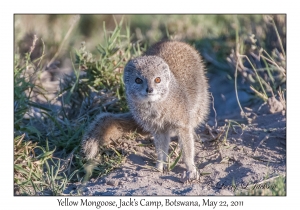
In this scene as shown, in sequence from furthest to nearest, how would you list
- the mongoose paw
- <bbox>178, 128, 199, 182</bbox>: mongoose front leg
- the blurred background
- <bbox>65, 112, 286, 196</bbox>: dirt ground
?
the blurred background < <bbox>178, 128, 199, 182</bbox>: mongoose front leg < the mongoose paw < <bbox>65, 112, 286, 196</bbox>: dirt ground

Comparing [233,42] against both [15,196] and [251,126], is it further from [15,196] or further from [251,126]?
[15,196]

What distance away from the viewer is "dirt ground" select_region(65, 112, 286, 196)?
178 inches

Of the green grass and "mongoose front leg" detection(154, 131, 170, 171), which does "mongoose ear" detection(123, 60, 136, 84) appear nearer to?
"mongoose front leg" detection(154, 131, 170, 171)

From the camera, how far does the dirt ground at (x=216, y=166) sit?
4.52 m

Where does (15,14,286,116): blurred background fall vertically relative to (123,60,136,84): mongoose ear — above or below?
above

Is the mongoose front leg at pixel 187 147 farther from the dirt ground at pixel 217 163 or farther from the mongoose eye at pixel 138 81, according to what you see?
the mongoose eye at pixel 138 81

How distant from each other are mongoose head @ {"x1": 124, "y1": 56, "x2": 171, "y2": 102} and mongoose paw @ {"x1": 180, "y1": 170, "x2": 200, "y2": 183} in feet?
2.41

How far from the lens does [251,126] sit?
18.2ft

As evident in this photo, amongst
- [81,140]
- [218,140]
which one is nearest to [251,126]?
[218,140]

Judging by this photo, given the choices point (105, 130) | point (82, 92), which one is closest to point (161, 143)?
point (105, 130)

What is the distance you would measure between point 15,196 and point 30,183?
21 centimetres

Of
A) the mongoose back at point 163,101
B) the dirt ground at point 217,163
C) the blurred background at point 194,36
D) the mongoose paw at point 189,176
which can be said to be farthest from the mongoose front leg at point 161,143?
the blurred background at point 194,36

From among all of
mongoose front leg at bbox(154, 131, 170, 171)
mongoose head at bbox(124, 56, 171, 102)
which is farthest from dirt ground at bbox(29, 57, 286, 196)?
mongoose head at bbox(124, 56, 171, 102)

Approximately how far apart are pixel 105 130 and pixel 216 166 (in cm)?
119
